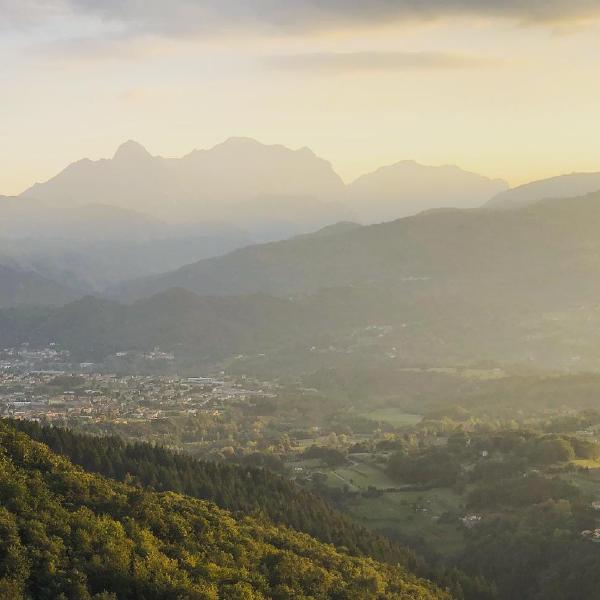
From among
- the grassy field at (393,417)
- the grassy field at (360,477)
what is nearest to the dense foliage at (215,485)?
the grassy field at (360,477)

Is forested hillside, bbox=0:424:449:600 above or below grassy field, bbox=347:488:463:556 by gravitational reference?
above

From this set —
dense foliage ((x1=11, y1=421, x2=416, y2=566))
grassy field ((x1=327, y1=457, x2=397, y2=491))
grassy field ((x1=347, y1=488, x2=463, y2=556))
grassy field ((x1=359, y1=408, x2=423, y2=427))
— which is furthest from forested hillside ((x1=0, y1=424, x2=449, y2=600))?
grassy field ((x1=359, y1=408, x2=423, y2=427))

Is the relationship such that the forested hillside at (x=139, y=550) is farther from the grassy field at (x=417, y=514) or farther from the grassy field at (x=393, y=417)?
the grassy field at (x=393, y=417)

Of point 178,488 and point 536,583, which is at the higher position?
point 178,488

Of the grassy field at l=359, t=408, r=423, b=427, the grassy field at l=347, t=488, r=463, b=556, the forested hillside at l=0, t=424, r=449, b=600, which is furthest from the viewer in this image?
the grassy field at l=359, t=408, r=423, b=427

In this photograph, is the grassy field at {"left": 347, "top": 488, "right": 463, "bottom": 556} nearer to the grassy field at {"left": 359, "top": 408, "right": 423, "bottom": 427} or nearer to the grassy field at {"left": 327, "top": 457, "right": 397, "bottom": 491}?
the grassy field at {"left": 327, "top": 457, "right": 397, "bottom": 491}

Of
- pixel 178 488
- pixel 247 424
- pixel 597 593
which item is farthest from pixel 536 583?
pixel 247 424

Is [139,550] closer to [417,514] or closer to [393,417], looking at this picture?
[417,514]

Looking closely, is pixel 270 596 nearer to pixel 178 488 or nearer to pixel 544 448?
pixel 178 488
